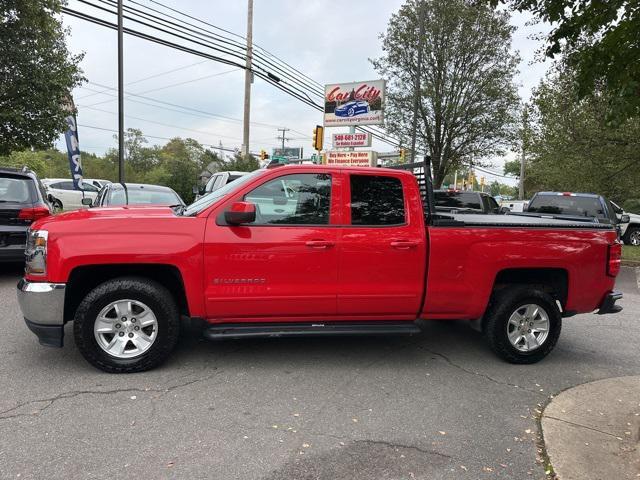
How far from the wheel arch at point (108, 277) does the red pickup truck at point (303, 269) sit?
Answer: 14 millimetres

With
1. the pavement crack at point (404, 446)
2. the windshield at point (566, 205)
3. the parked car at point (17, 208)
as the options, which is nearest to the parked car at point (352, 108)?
the windshield at point (566, 205)

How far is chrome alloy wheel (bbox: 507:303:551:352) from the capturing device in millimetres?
4926

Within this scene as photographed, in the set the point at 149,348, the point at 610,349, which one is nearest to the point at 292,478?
the point at 149,348

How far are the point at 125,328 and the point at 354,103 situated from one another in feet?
73.2

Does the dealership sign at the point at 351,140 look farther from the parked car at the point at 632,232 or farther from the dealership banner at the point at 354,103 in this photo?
the parked car at the point at 632,232

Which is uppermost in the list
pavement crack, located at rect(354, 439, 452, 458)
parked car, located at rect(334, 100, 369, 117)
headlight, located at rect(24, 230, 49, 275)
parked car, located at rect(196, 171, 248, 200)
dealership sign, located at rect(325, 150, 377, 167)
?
parked car, located at rect(334, 100, 369, 117)

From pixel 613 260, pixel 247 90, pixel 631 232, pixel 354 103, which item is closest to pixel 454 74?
pixel 354 103

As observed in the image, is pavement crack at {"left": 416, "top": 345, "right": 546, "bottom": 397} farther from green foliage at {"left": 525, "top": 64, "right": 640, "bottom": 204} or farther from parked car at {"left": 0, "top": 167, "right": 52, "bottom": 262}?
green foliage at {"left": 525, "top": 64, "right": 640, "bottom": 204}

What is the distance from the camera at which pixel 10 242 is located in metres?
7.21

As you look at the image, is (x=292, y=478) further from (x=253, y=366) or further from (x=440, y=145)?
(x=440, y=145)

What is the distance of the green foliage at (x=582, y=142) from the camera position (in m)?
15.7

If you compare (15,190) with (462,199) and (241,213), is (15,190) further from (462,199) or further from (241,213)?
(462,199)

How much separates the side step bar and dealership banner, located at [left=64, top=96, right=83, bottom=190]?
11.7 metres

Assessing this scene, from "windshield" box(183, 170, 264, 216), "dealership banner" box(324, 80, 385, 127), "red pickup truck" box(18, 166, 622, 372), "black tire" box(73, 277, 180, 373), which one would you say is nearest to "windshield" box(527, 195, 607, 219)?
"red pickup truck" box(18, 166, 622, 372)
